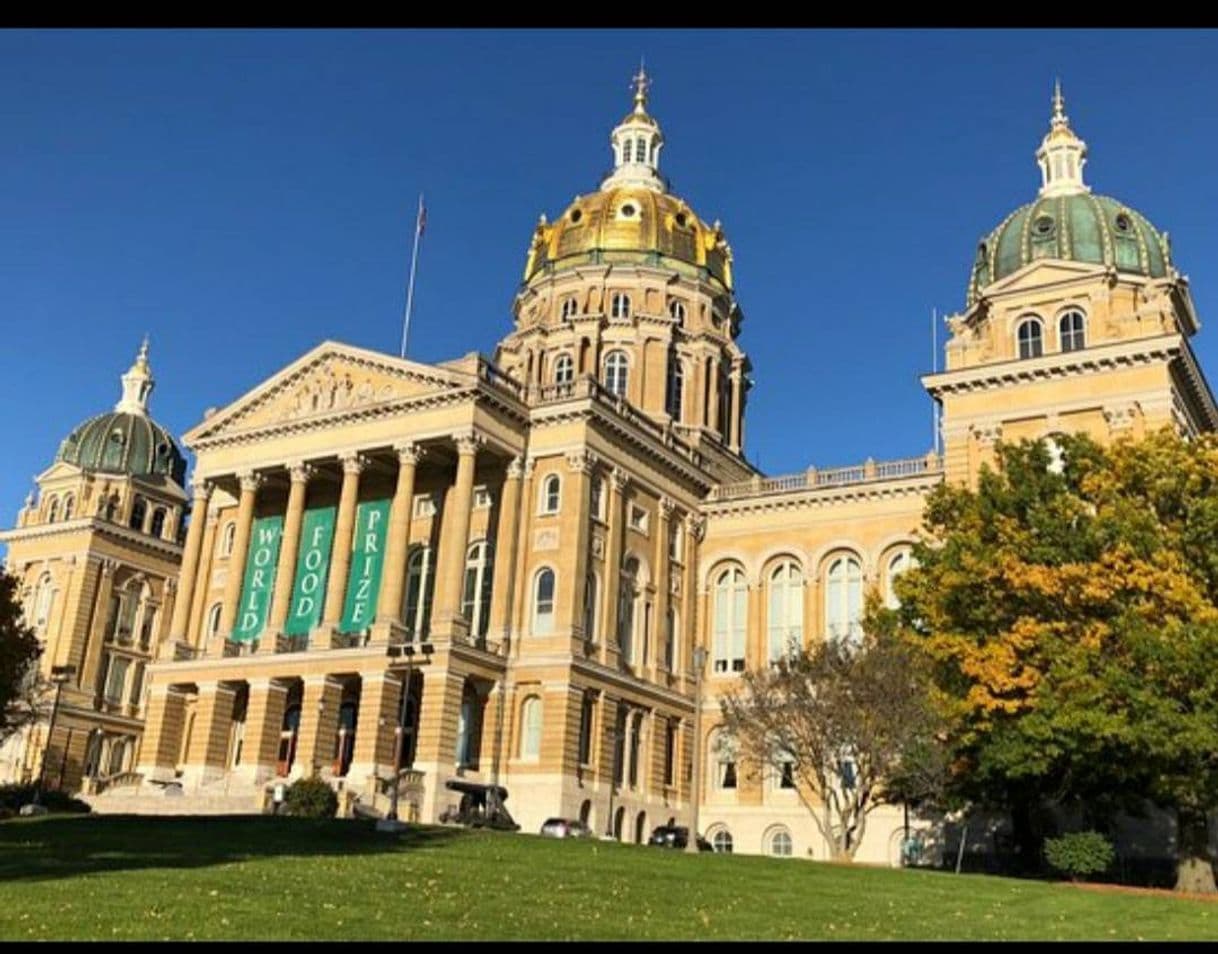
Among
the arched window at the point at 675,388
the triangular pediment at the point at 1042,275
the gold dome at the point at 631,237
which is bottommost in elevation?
the triangular pediment at the point at 1042,275

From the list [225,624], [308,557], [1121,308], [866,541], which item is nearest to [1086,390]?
[1121,308]

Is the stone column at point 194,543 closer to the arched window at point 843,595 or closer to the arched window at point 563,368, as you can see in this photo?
the arched window at point 563,368

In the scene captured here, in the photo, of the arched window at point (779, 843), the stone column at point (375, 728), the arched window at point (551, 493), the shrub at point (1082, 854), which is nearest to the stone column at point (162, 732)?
the stone column at point (375, 728)

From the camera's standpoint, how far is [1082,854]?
33375 mm

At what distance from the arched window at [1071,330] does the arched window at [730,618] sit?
1823cm

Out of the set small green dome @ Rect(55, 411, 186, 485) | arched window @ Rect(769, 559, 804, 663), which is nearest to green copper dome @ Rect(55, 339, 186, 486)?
small green dome @ Rect(55, 411, 186, 485)

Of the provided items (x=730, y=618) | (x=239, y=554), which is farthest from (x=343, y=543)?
(x=730, y=618)

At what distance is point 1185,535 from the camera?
33.0 metres

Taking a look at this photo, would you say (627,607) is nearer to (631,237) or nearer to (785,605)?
(785,605)

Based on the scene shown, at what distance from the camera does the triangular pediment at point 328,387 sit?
52.7m

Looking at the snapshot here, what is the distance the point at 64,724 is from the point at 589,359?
1380 inches

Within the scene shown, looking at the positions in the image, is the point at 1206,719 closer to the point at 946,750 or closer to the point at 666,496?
the point at 946,750

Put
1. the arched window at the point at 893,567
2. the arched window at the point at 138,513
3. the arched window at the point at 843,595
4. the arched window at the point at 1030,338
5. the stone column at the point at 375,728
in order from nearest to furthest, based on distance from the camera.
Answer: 1. the stone column at the point at 375,728
2. the arched window at the point at 1030,338
3. the arched window at the point at 893,567
4. the arched window at the point at 843,595
5. the arched window at the point at 138,513

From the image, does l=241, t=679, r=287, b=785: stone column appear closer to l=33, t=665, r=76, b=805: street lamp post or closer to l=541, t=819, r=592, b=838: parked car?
l=33, t=665, r=76, b=805: street lamp post
